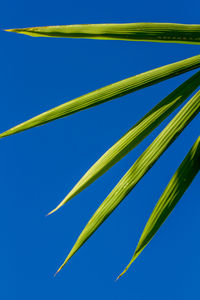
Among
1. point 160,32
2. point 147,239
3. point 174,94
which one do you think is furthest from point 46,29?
point 147,239

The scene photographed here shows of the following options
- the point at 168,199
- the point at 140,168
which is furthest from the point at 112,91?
the point at 168,199

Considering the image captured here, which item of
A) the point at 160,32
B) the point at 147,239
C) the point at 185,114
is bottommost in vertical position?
the point at 147,239

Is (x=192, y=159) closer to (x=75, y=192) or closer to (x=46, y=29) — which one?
(x=75, y=192)

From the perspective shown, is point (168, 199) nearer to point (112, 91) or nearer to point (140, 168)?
point (140, 168)

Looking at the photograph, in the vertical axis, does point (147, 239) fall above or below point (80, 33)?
below

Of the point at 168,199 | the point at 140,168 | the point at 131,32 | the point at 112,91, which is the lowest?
the point at 168,199
